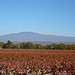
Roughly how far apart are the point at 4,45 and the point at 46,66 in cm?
6685

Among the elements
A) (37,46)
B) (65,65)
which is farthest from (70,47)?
(65,65)

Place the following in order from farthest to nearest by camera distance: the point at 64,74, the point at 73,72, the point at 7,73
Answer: the point at 7,73
the point at 73,72
the point at 64,74

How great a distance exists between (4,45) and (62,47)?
26750mm

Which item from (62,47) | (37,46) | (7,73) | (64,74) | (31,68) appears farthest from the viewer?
(37,46)

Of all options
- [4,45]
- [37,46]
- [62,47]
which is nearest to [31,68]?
[62,47]

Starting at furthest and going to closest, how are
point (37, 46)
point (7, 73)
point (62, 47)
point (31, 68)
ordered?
point (37, 46) → point (62, 47) → point (31, 68) → point (7, 73)

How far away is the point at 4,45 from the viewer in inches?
3019

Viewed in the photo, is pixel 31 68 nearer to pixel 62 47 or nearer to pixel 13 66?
pixel 13 66

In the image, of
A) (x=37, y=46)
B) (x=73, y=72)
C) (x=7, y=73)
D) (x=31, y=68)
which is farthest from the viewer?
(x=37, y=46)

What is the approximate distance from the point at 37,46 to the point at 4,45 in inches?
587

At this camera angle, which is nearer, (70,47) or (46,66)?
(46,66)

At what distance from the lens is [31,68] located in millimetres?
11539

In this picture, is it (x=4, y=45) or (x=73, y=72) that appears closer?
(x=73, y=72)

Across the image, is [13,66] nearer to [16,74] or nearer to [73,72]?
[16,74]
